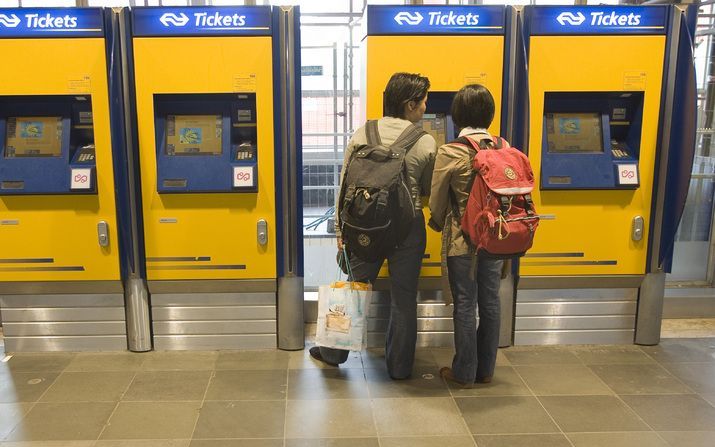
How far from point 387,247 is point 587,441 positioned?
1251 mm

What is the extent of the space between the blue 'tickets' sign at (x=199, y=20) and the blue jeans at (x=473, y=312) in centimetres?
168

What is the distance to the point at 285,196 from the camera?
11.3 ft

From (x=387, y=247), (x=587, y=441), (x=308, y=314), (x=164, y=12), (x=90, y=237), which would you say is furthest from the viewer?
(x=308, y=314)

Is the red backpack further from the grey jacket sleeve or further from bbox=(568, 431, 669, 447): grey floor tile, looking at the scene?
bbox=(568, 431, 669, 447): grey floor tile

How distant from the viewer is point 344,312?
3.02 metres

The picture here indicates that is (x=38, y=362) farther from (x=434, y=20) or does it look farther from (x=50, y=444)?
(x=434, y=20)

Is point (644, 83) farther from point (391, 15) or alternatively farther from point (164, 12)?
point (164, 12)

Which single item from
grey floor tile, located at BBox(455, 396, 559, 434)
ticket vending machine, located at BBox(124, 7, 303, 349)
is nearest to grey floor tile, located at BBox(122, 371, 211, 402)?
ticket vending machine, located at BBox(124, 7, 303, 349)

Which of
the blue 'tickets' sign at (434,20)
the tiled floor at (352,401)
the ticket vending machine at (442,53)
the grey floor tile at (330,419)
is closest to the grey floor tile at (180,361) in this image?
the tiled floor at (352,401)

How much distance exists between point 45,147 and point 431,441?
261 centimetres

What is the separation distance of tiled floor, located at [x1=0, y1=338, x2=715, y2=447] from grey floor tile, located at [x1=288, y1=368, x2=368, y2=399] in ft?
0.03

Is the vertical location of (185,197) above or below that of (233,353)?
above

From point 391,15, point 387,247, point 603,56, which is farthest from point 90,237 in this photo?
point 603,56

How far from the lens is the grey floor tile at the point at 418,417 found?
268cm
